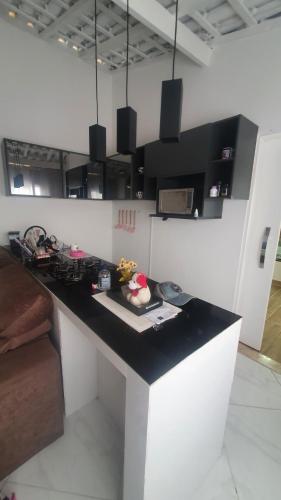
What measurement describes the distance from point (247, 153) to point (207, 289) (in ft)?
4.60

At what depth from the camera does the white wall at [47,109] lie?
7.50ft

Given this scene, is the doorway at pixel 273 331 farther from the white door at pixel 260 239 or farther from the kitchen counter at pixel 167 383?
the kitchen counter at pixel 167 383

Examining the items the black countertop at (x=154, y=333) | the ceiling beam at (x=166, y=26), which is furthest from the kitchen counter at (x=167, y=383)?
the ceiling beam at (x=166, y=26)

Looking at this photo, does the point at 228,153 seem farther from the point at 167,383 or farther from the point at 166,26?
the point at 167,383

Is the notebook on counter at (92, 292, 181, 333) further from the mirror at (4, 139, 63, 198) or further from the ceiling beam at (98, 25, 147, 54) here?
the ceiling beam at (98, 25, 147, 54)

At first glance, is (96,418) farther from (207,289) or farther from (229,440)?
(207,289)

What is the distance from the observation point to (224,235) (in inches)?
86.0

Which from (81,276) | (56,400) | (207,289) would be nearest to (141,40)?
(81,276)

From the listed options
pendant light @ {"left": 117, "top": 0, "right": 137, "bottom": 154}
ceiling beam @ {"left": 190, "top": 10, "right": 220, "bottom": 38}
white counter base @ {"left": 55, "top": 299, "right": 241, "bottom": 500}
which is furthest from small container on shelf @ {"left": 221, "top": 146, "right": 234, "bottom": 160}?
white counter base @ {"left": 55, "top": 299, "right": 241, "bottom": 500}

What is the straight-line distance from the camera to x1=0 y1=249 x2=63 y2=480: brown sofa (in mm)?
1078

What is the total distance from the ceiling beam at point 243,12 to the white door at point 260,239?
94 centimetres

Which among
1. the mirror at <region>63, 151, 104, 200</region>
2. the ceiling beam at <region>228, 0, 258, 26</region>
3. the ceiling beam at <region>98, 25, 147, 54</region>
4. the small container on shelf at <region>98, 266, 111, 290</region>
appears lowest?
the small container on shelf at <region>98, 266, 111, 290</region>

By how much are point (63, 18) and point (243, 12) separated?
162 cm

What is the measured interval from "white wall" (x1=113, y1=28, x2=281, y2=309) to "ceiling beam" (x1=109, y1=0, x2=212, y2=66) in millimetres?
156
